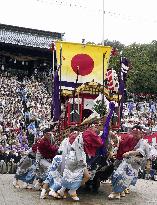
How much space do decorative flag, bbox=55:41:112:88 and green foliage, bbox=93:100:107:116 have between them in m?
1.74

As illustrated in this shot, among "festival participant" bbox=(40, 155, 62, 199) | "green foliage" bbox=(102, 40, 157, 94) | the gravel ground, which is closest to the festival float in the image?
"festival participant" bbox=(40, 155, 62, 199)

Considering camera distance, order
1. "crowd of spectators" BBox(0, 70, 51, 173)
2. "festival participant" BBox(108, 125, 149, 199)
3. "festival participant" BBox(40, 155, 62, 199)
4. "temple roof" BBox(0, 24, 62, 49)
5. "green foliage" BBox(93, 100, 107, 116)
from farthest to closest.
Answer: "temple roof" BBox(0, 24, 62, 49), "crowd of spectators" BBox(0, 70, 51, 173), "green foliage" BBox(93, 100, 107, 116), "festival participant" BBox(108, 125, 149, 199), "festival participant" BBox(40, 155, 62, 199)

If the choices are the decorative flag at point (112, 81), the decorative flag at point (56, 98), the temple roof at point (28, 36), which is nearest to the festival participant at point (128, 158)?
the decorative flag at point (112, 81)

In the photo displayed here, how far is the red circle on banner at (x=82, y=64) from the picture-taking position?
10711 mm

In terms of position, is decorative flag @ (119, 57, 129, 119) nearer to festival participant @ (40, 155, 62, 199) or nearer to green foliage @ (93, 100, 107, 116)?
green foliage @ (93, 100, 107, 116)

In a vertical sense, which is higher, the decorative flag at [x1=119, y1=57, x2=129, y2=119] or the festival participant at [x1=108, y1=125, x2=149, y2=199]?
the decorative flag at [x1=119, y1=57, x2=129, y2=119]

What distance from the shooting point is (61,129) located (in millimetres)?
9758

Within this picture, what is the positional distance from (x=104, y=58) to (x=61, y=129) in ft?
6.76

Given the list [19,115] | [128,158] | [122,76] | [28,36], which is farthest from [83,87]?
[28,36]

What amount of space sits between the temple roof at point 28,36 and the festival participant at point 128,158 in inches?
1025

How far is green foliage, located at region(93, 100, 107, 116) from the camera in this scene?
28.8 feet

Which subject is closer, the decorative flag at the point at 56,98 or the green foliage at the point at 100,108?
the green foliage at the point at 100,108

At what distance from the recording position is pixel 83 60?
10750 millimetres

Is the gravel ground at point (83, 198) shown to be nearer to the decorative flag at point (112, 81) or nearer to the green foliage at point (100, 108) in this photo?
the green foliage at point (100, 108)
